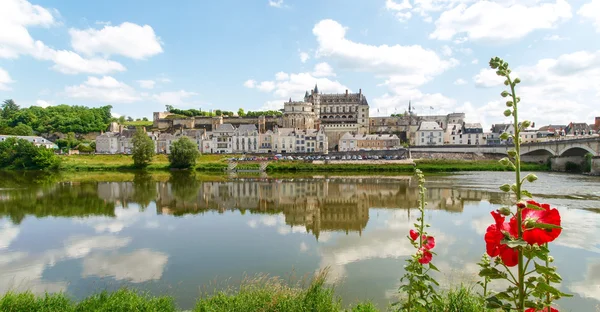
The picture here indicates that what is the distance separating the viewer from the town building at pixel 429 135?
220 ft

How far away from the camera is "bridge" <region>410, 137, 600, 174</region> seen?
131ft

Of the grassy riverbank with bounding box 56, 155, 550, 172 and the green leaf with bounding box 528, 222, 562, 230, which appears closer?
the green leaf with bounding box 528, 222, 562, 230

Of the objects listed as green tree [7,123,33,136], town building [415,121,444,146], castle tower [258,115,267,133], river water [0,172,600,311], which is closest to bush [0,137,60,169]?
green tree [7,123,33,136]

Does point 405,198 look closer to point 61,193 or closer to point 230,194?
point 230,194

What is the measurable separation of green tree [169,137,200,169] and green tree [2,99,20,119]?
232 feet

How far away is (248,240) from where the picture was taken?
1402 centimetres

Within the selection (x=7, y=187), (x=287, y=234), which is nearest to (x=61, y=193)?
(x=7, y=187)

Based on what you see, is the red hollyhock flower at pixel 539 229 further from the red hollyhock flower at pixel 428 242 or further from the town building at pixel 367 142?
the town building at pixel 367 142

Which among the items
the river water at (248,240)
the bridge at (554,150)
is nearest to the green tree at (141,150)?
the river water at (248,240)

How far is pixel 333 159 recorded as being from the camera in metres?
52.8

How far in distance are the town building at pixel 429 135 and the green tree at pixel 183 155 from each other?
4184 cm

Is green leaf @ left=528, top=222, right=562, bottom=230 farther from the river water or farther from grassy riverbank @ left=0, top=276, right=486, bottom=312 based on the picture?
the river water

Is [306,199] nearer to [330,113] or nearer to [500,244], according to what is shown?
[500,244]

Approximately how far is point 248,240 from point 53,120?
89.9m
